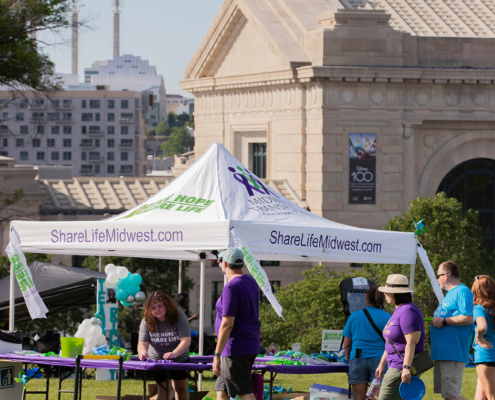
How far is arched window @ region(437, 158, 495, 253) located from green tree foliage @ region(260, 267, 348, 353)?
50.4ft

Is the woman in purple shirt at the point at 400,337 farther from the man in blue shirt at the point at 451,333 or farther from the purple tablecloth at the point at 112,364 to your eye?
the purple tablecloth at the point at 112,364

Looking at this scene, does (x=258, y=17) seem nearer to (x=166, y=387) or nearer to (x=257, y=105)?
(x=257, y=105)

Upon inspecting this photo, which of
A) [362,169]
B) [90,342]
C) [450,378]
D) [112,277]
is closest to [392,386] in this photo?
[450,378]

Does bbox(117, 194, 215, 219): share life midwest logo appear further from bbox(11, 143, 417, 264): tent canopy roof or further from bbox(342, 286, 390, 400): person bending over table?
bbox(342, 286, 390, 400): person bending over table

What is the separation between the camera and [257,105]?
4338cm

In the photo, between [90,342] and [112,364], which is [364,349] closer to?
[112,364]

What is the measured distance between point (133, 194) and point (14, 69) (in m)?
20.1

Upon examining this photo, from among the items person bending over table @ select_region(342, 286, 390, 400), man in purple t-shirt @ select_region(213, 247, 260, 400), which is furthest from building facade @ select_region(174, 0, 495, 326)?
man in purple t-shirt @ select_region(213, 247, 260, 400)

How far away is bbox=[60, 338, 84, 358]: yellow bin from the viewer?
11.2 metres

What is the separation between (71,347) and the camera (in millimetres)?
11234

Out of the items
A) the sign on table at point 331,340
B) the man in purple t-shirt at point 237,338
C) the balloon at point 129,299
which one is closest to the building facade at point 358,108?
the balloon at point 129,299

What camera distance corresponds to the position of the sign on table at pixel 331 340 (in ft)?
41.1

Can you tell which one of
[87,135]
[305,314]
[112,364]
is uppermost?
[87,135]

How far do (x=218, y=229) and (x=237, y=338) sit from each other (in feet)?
7.48
